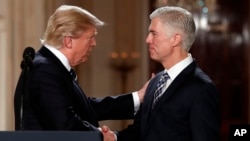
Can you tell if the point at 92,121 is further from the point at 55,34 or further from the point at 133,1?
the point at 133,1

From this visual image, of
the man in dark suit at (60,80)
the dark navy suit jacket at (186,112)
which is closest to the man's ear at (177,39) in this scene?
the dark navy suit jacket at (186,112)

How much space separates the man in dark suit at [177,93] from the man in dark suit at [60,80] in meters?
0.26

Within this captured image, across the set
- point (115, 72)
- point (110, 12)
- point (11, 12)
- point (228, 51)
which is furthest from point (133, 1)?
point (11, 12)

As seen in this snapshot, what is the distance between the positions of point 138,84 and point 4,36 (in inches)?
92.9

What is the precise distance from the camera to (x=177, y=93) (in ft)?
8.40

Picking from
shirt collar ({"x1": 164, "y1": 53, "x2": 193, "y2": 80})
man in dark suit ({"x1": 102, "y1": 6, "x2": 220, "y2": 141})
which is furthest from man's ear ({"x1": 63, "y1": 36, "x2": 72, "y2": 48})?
shirt collar ({"x1": 164, "y1": 53, "x2": 193, "y2": 80})

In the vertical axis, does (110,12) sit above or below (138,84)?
above

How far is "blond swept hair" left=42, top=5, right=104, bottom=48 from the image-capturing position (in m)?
2.67

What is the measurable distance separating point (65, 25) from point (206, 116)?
684 millimetres

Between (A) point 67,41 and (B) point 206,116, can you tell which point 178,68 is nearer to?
(B) point 206,116

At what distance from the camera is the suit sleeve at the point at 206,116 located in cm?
244

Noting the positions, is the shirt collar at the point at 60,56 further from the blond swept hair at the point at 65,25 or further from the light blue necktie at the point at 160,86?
the light blue necktie at the point at 160,86

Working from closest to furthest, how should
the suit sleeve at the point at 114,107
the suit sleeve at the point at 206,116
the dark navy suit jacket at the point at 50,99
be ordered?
1. the suit sleeve at the point at 206,116
2. the dark navy suit jacket at the point at 50,99
3. the suit sleeve at the point at 114,107

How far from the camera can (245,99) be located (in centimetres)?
758
